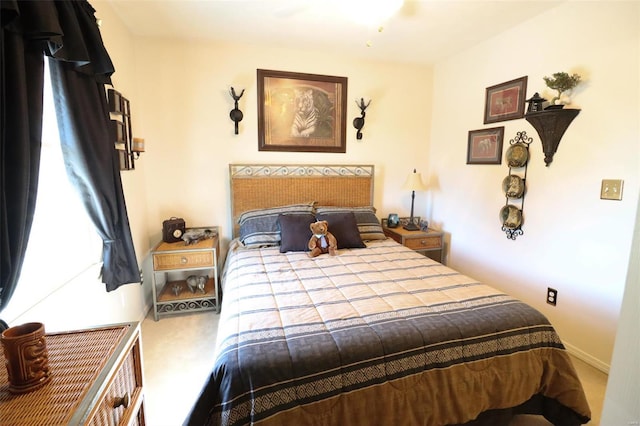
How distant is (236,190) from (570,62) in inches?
113

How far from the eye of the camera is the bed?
1173 millimetres

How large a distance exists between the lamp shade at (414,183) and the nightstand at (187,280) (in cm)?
205

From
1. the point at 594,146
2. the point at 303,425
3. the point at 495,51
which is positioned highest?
the point at 495,51

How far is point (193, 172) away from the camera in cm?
302

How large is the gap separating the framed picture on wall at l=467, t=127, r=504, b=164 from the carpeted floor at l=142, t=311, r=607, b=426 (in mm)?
1695

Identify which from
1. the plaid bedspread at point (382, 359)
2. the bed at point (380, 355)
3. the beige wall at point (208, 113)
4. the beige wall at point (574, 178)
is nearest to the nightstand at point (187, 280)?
the beige wall at point (208, 113)

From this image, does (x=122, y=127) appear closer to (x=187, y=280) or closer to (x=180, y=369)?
(x=187, y=280)

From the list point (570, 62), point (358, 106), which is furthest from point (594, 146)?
point (358, 106)

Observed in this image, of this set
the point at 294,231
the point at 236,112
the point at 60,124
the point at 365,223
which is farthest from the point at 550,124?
the point at 60,124

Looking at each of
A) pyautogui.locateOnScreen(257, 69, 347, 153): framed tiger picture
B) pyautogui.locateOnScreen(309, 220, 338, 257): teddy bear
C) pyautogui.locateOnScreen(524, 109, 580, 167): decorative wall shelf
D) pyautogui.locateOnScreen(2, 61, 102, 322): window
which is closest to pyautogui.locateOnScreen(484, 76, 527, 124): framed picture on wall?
pyautogui.locateOnScreen(524, 109, 580, 167): decorative wall shelf

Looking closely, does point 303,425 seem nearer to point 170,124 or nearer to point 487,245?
point 487,245

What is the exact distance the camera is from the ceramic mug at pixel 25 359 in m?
0.81

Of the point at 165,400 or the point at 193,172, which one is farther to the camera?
the point at 193,172

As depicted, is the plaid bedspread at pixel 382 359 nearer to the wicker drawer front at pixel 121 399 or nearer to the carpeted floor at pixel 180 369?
the wicker drawer front at pixel 121 399
